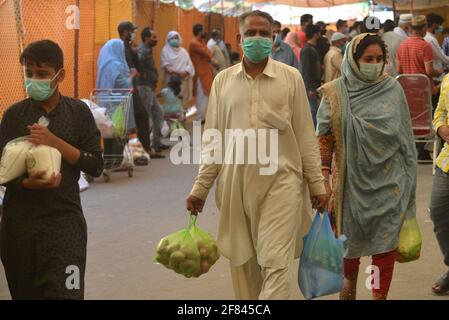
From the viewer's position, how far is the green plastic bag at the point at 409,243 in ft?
19.4

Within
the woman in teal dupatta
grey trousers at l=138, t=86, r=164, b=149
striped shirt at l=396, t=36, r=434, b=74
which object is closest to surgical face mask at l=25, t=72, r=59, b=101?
the woman in teal dupatta

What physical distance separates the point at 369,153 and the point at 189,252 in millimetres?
1309

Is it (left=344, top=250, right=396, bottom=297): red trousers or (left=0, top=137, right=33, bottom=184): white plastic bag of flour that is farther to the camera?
(left=344, top=250, right=396, bottom=297): red trousers

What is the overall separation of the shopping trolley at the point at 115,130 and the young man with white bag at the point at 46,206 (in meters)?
7.66

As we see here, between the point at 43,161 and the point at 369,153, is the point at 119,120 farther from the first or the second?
the point at 43,161

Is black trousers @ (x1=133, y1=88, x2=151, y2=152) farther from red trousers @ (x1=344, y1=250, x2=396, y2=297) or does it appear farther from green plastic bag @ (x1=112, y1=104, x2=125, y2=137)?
red trousers @ (x1=344, y1=250, x2=396, y2=297)

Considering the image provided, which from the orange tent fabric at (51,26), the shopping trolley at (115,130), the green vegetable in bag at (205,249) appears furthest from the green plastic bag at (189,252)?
the shopping trolley at (115,130)

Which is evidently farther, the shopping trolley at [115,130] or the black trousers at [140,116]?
the black trousers at [140,116]

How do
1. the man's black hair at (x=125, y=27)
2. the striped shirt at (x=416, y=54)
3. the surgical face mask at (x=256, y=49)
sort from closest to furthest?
the surgical face mask at (x=256, y=49), the striped shirt at (x=416, y=54), the man's black hair at (x=125, y=27)

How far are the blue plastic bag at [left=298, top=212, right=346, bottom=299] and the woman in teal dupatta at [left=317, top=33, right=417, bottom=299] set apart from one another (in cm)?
60

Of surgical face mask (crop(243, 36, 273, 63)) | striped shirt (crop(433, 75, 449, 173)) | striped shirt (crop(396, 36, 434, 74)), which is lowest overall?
striped shirt (crop(396, 36, 434, 74))

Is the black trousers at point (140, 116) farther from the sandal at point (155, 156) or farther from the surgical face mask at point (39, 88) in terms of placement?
the surgical face mask at point (39, 88)

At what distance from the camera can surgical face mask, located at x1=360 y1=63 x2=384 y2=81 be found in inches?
230

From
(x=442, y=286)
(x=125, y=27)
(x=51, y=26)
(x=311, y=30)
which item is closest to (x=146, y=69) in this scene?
(x=125, y=27)
